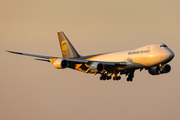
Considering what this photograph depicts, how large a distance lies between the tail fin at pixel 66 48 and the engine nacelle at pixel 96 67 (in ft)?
46.2

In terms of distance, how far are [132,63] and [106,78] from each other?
31.5 ft

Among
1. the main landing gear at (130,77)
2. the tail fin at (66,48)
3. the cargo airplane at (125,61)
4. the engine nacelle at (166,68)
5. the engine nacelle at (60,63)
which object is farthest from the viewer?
the tail fin at (66,48)

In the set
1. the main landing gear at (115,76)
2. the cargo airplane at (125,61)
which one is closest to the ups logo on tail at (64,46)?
the cargo airplane at (125,61)

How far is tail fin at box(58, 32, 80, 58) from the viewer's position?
76.6 meters

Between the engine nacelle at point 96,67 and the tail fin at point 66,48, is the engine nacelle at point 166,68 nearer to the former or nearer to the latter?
the engine nacelle at point 96,67

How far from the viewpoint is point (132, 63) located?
61250 mm

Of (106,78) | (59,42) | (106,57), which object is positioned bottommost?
(106,78)

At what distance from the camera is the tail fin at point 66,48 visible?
76550 millimetres

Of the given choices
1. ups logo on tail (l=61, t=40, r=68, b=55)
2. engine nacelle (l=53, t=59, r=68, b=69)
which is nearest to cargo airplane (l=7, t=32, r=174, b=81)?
engine nacelle (l=53, t=59, r=68, b=69)

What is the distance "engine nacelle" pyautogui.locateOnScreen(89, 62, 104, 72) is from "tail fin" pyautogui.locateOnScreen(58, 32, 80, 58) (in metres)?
14.1

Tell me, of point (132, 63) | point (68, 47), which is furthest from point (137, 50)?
point (68, 47)

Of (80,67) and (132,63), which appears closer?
(132,63)

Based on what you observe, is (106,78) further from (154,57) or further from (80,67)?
(154,57)

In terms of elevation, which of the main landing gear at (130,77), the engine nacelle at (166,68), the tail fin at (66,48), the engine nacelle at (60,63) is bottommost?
the main landing gear at (130,77)
